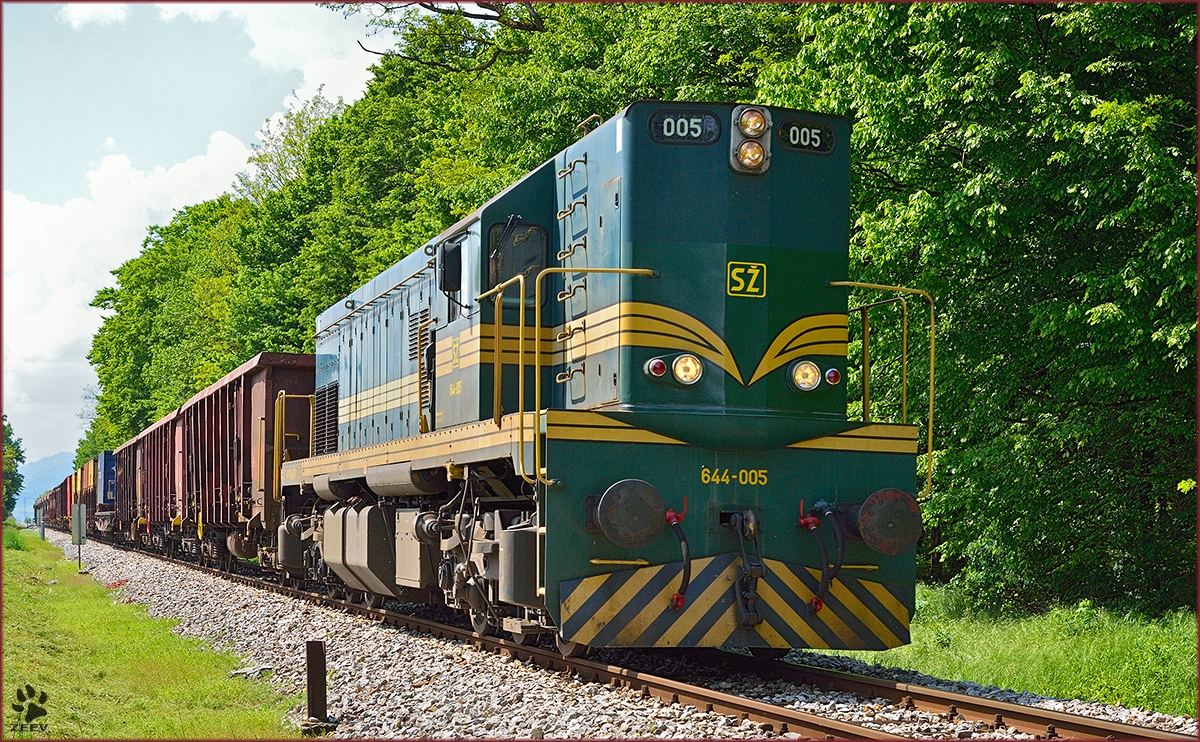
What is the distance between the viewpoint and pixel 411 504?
38.9ft

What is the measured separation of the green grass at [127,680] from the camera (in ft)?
24.8

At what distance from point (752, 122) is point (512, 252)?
89.7 inches

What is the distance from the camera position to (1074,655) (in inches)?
388

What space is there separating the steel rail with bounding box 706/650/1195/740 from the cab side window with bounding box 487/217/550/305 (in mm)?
3623

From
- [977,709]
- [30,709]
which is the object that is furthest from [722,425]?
[30,709]

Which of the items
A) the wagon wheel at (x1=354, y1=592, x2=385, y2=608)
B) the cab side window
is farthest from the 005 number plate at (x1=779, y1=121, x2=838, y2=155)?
the wagon wheel at (x1=354, y1=592, x2=385, y2=608)

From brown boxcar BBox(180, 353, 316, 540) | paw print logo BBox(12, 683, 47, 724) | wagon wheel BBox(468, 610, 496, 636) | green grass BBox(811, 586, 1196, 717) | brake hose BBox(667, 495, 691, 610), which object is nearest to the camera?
paw print logo BBox(12, 683, 47, 724)

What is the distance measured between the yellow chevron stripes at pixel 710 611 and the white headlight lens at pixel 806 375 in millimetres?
1297

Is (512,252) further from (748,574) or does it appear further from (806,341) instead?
(748,574)

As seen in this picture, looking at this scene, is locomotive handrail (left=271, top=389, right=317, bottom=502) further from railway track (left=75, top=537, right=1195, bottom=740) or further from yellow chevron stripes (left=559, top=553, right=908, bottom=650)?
yellow chevron stripes (left=559, top=553, right=908, bottom=650)

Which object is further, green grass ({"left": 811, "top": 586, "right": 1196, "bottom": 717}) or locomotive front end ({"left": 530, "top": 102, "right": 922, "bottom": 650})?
green grass ({"left": 811, "top": 586, "right": 1196, "bottom": 717})

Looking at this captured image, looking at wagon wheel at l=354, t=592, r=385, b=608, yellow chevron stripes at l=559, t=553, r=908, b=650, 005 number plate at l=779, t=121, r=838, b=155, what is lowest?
wagon wheel at l=354, t=592, r=385, b=608

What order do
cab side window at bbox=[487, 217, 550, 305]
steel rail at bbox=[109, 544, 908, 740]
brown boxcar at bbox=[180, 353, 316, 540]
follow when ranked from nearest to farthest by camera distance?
1. steel rail at bbox=[109, 544, 908, 740]
2. cab side window at bbox=[487, 217, 550, 305]
3. brown boxcar at bbox=[180, 353, 316, 540]

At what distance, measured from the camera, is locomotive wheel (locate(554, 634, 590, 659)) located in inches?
324
